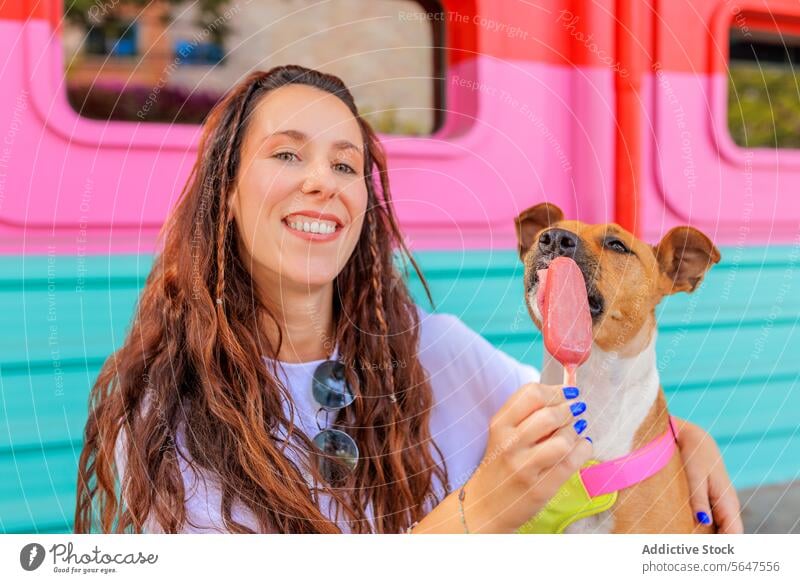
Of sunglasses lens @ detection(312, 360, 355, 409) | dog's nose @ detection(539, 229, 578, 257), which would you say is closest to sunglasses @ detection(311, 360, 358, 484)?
sunglasses lens @ detection(312, 360, 355, 409)

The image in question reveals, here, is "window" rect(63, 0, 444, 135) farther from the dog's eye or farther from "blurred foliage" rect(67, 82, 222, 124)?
the dog's eye

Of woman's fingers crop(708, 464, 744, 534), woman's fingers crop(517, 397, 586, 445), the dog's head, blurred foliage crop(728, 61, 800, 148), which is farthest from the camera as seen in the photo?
blurred foliage crop(728, 61, 800, 148)

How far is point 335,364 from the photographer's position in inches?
45.4

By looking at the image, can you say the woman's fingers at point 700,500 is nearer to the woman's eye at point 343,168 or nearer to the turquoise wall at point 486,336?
the turquoise wall at point 486,336

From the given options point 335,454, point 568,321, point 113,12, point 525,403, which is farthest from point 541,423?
point 113,12

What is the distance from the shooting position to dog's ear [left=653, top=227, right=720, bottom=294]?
1.05m

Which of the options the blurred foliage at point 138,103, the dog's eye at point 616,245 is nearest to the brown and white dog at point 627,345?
the dog's eye at point 616,245

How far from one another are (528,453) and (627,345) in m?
0.24

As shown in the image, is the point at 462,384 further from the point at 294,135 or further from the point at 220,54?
the point at 220,54

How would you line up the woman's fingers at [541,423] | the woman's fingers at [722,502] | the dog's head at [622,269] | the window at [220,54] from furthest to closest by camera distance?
the window at [220,54] < the woman's fingers at [722,502] < the dog's head at [622,269] < the woman's fingers at [541,423]

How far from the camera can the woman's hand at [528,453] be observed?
87cm

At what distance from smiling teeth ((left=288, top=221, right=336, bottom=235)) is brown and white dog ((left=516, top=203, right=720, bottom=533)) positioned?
29 cm

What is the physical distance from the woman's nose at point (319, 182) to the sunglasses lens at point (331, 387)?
28 centimetres

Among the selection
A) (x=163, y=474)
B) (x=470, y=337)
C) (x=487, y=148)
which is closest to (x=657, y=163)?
(x=487, y=148)
